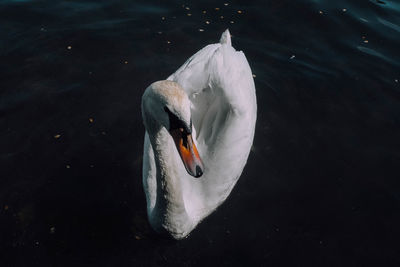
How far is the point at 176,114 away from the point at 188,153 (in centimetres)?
40

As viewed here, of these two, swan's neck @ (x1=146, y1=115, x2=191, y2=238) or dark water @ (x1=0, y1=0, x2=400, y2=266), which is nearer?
swan's neck @ (x1=146, y1=115, x2=191, y2=238)

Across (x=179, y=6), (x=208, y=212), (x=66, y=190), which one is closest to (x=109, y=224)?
(x=66, y=190)

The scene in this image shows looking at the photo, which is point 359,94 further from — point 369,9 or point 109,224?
point 109,224

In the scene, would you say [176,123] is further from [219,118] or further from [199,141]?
[199,141]

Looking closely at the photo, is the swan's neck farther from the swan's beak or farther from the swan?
the swan's beak

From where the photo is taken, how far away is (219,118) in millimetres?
5059

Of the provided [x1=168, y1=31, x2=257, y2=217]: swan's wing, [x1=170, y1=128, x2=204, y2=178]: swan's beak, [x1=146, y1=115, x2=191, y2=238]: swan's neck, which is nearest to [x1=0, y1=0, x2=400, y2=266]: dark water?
[x1=146, y1=115, x2=191, y2=238]: swan's neck

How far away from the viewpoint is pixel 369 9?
33.2 feet

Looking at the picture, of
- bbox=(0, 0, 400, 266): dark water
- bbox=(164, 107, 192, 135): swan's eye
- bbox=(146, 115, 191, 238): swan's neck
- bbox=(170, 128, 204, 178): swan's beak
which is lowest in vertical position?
bbox=(0, 0, 400, 266): dark water

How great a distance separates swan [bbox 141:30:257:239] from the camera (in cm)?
363

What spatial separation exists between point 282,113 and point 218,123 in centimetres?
238

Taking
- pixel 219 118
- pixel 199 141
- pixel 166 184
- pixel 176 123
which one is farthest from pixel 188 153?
pixel 199 141

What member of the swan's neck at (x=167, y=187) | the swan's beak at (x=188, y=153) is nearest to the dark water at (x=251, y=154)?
the swan's neck at (x=167, y=187)

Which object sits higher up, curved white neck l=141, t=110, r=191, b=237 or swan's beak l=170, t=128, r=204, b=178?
swan's beak l=170, t=128, r=204, b=178
